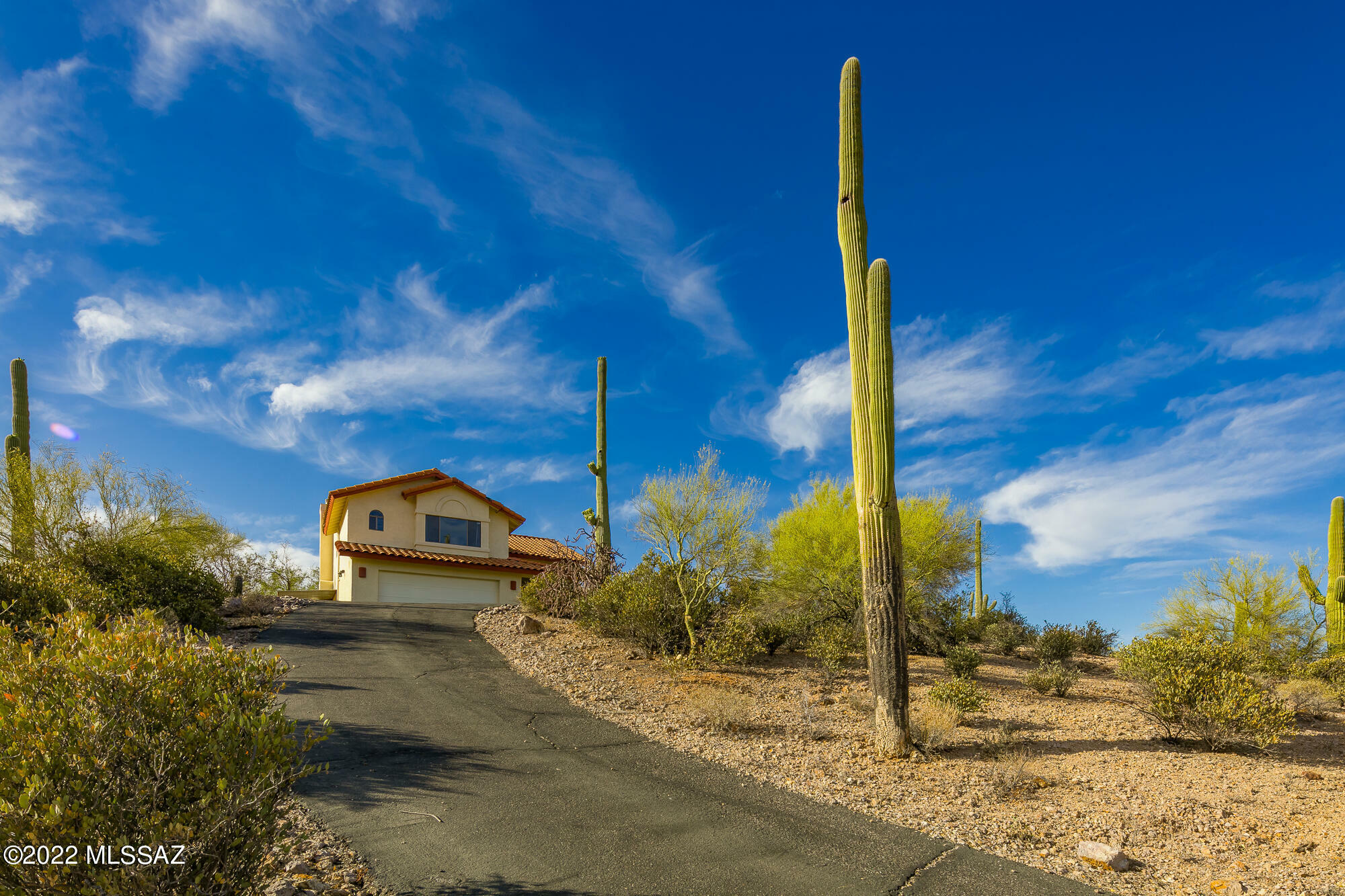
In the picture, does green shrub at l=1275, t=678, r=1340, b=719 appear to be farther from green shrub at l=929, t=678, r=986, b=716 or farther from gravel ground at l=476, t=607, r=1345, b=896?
green shrub at l=929, t=678, r=986, b=716

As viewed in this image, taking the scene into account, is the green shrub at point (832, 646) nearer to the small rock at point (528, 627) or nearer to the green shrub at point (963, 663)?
the green shrub at point (963, 663)

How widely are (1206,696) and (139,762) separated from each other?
1292 centimetres

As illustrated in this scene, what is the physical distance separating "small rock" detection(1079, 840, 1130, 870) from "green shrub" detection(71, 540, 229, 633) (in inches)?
692

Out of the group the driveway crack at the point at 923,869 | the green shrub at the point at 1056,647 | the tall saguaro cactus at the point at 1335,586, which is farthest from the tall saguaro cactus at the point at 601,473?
the tall saguaro cactus at the point at 1335,586

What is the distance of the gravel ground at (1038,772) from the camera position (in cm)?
675

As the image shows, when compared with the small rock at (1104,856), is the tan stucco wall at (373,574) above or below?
above

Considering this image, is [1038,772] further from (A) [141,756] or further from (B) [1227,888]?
(A) [141,756]

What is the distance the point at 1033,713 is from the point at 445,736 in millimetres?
9810

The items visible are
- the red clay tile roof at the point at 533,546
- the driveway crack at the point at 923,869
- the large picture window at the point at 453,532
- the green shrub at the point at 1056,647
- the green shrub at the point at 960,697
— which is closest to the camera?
the driveway crack at the point at 923,869

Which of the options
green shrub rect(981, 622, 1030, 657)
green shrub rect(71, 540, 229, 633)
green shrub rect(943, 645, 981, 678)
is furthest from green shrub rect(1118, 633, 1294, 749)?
green shrub rect(71, 540, 229, 633)

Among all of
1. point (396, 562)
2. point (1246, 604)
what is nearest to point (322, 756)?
point (396, 562)

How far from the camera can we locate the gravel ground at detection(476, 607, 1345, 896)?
6.75 metres

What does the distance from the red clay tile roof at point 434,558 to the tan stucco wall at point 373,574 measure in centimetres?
27

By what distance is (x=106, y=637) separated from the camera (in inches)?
187
